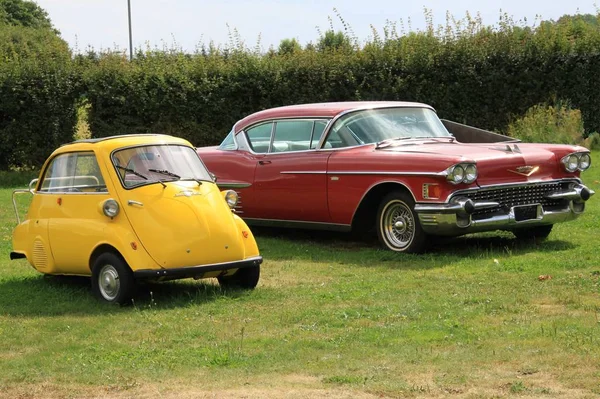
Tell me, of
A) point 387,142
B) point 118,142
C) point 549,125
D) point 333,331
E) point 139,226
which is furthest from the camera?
point 549,125

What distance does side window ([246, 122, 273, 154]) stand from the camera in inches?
522

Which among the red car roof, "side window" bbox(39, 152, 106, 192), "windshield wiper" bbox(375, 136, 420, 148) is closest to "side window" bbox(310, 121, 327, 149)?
the red car roof

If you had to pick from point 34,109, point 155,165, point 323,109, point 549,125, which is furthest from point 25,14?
point 155,165

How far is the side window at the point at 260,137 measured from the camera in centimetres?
1325

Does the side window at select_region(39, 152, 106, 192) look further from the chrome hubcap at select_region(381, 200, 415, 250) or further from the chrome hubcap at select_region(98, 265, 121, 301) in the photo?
the chrome hubcap at select_region(381, 200, 415, 250)

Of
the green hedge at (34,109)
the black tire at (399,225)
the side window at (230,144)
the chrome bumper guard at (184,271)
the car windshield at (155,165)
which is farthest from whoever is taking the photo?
the green hedge at (34,109)

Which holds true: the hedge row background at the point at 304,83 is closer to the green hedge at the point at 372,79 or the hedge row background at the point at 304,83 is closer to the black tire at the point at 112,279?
the green hedge at the point at 372,79

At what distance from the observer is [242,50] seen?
2444cm

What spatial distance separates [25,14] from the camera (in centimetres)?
8100

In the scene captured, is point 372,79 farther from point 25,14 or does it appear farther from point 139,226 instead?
point 25,14

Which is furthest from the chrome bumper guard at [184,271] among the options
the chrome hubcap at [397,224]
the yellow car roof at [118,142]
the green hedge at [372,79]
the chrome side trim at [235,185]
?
the green hedge at [372,79]

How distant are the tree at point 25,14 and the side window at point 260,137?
67.9 meters

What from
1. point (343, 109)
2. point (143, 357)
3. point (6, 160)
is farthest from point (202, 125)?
point (143, 357)

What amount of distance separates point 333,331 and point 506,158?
4.17 m
